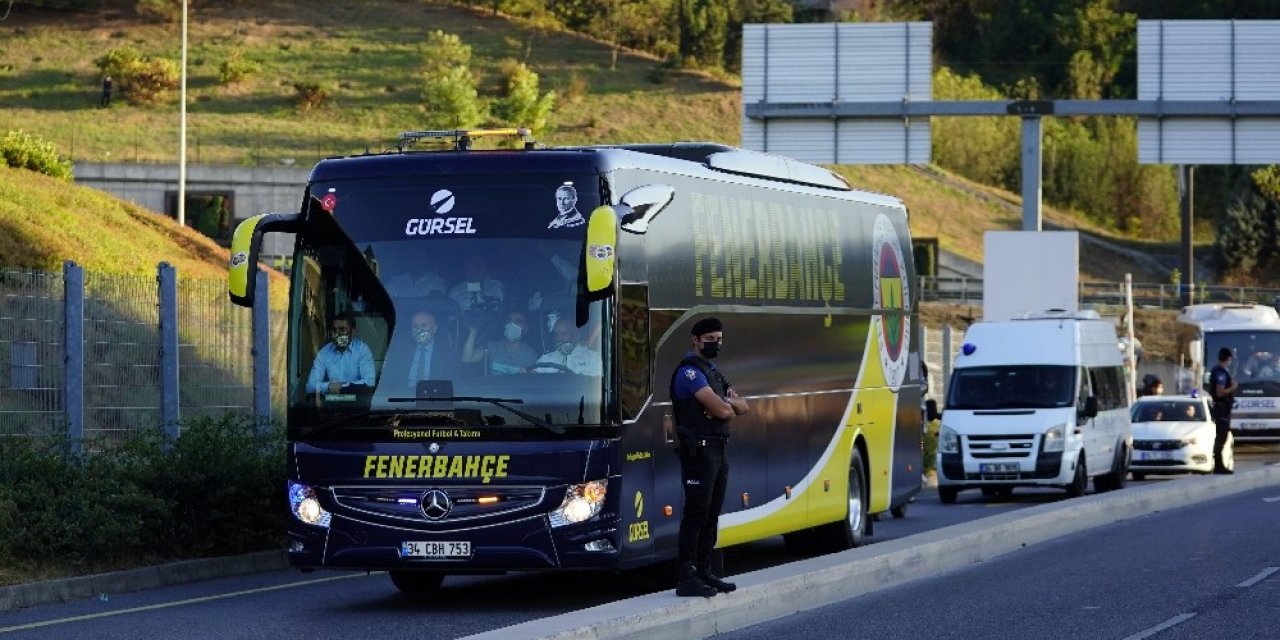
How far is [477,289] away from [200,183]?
71119 mm

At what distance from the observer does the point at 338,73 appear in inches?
4660

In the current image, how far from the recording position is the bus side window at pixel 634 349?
51.6ft

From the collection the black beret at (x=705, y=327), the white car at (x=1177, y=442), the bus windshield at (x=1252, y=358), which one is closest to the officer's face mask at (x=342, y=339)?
the black beret at (x=705, y=327)

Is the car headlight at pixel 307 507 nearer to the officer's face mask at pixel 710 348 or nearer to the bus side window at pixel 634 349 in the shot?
the bus side window at pixel 634 349

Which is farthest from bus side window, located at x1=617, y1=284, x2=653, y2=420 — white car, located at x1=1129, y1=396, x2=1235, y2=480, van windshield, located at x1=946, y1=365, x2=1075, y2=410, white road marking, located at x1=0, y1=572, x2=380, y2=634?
white car, located at x1=1129, y1=396, x2=1235, y2=480

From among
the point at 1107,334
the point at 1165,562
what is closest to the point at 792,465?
the point at 1165,562

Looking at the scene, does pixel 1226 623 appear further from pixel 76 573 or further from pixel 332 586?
pixel 76 573

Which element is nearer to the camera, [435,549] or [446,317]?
[435,549]

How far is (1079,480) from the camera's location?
103 ft

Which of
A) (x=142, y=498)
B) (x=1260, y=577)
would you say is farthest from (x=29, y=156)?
(x=1260, y=577)

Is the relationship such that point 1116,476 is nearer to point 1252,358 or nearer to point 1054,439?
point 1054,439

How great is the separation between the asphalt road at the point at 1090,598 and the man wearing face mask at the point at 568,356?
2131 millimetres

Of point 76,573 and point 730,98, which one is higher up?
point 730,98

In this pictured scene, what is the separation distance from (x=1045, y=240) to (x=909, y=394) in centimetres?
1929
